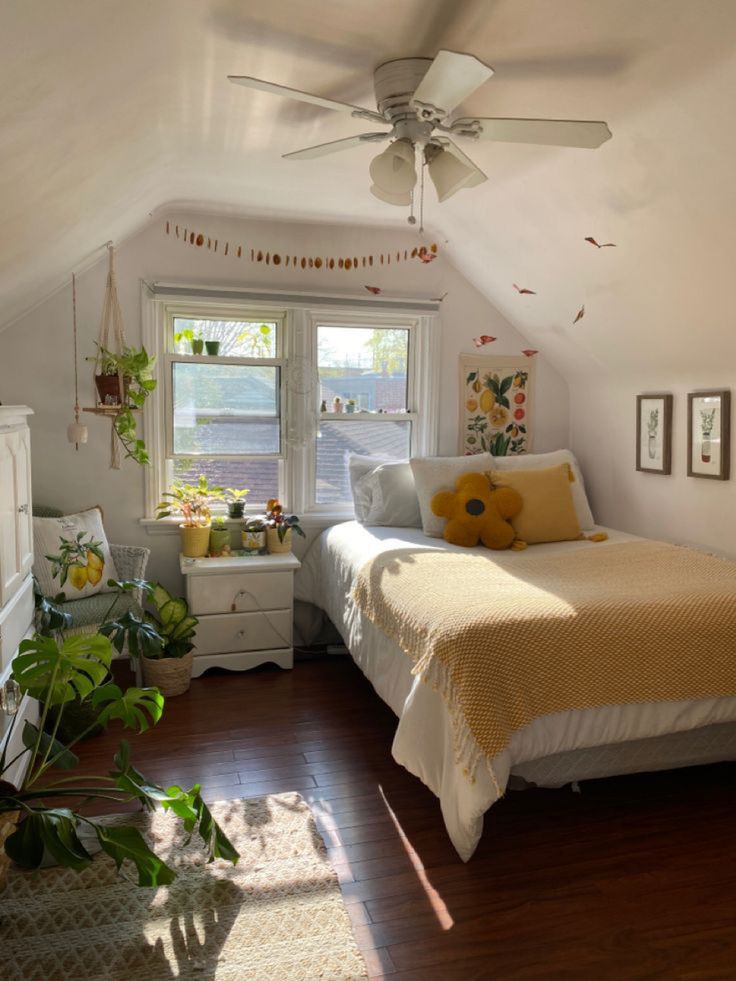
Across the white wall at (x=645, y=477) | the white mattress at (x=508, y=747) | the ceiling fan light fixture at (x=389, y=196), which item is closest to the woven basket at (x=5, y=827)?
the white mattress at (x=508, y=747)

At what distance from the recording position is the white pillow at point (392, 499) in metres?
3.85

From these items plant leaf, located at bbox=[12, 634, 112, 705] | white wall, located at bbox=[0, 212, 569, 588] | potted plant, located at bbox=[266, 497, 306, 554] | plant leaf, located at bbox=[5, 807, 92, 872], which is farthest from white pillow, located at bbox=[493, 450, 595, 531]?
plant leaf, located at bbox=[5, 807, 92, 872]

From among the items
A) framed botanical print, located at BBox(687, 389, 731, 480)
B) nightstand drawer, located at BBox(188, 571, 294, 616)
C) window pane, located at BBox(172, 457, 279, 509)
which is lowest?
nightstand drawer, located at BBox(188, 571, 294, 616)

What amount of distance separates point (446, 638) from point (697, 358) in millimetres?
1974

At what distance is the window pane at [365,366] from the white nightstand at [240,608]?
3.49 ft

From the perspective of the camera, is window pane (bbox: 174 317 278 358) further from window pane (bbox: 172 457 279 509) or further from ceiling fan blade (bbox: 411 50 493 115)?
ceiling fan blade (bbox: 411 50 493 115)

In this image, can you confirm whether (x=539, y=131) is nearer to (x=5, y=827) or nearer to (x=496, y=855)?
(x=496, y=855)

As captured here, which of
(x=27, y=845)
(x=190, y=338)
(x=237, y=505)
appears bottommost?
(x=27, y=845)

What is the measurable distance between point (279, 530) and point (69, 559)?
107 cm

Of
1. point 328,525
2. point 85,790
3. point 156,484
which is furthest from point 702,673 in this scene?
point 156,484

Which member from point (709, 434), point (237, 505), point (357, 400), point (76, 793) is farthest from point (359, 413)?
point (76, 793)

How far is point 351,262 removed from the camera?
Answer: 4.03 meters

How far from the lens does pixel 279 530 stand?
3.85 m

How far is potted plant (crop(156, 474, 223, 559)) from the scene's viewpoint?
12.3 feet
